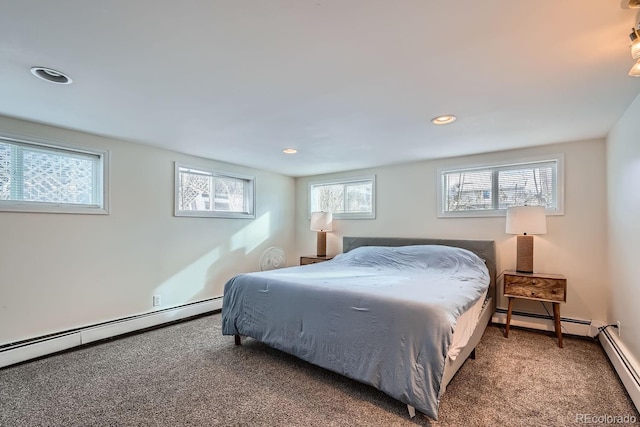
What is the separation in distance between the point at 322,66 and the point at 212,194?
300 cm

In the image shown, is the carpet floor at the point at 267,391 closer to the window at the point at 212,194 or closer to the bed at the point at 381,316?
the bed at the point at 381,316

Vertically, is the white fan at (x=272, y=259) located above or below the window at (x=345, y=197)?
below

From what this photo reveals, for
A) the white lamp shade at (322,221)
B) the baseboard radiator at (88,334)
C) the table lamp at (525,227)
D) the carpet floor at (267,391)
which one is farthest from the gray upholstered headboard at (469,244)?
the baseboard radiator at (88,334)

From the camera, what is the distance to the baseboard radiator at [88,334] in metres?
2.51

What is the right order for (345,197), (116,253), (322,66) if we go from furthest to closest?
(345,197) → (116,253) → (322,66)

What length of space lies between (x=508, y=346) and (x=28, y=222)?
454 cm

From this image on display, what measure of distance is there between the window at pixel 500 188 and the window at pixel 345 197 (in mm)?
1087

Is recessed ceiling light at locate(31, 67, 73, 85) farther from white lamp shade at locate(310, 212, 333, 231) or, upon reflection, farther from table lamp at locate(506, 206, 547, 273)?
table lamp at locate(506, 206, 547, 273)

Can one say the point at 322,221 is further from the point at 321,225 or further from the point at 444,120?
the point at 444,120

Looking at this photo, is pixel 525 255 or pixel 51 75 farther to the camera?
pixel 525 255

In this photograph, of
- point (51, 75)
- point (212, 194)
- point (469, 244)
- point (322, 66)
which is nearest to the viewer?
point (322, 66)

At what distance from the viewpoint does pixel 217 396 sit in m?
2.03

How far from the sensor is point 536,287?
2975 millimetres

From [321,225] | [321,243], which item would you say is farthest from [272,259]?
[321,225]
